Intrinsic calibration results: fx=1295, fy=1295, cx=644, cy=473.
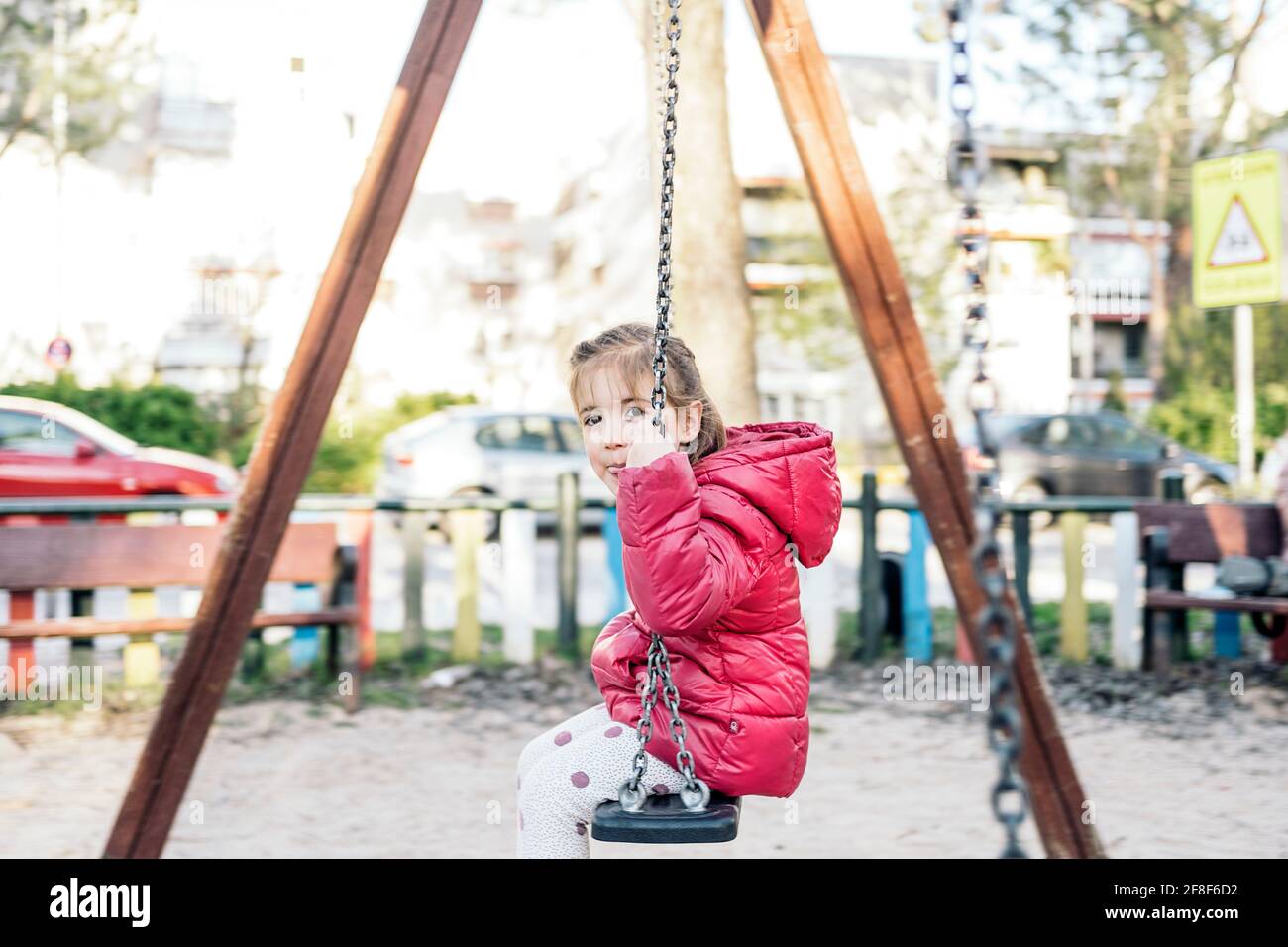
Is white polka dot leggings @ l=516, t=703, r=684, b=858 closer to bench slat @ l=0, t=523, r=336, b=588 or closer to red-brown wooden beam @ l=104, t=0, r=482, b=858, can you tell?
red-brown wooden beam @ l=104, t=0, r=482, b=858

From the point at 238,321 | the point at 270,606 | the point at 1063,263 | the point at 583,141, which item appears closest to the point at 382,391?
the point at 238,321

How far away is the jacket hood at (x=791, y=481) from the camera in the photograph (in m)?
2.30

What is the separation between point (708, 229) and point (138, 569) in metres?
3.43

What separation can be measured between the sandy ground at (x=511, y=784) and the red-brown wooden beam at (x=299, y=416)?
2.56 feet

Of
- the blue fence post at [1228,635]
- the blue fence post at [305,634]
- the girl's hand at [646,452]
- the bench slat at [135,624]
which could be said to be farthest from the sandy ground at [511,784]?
the girl's hand at [646,452]

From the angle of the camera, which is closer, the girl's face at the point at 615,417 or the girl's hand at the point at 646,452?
the girl's hand at the point at 646,452

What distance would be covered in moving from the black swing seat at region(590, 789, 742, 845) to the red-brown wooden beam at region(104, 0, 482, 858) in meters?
1.56

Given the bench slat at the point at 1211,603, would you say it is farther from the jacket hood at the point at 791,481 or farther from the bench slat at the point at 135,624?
the jacket hood at the point at 791,481

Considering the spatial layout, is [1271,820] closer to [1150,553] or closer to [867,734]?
[867,734]

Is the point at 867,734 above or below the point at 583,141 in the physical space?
below

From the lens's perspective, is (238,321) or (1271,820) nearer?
(1271,820)

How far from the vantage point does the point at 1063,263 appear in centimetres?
2362

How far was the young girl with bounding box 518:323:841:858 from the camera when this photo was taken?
2.21 meters
